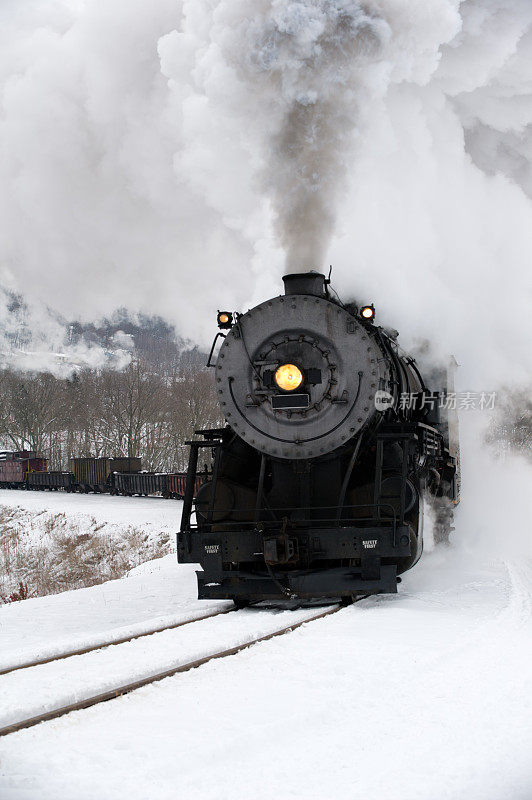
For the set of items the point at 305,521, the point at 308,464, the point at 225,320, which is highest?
the point at 225,320

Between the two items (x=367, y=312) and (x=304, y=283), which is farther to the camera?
(x=304, y=283)

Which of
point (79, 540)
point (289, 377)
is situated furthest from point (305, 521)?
point (79, 540)

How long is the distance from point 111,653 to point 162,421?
39.4 m

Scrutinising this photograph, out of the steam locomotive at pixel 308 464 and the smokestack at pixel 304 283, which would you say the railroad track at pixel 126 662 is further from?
the smokestack at pixel 304 283

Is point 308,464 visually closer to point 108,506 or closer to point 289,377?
point 289,377

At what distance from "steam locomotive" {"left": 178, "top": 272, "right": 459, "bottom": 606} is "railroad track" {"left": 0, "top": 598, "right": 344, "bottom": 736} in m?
0.52

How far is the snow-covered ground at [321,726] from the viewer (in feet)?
10.8

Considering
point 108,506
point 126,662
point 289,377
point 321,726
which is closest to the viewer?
point 321,726

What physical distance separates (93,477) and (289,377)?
29.6 metres

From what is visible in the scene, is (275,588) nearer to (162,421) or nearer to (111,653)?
(111,653)

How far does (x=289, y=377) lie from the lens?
A: 25.4 feet

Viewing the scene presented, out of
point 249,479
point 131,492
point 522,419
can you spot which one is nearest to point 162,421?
point 131,492

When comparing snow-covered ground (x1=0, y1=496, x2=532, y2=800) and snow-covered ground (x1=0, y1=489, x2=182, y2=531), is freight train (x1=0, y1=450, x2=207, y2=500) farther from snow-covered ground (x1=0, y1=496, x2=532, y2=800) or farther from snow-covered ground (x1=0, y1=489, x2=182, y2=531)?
snow-covered ground (x1=0, y1=496, x2=532, y2=800)

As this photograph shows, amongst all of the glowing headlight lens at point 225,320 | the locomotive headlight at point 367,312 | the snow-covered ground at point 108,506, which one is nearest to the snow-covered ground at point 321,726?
the locomotive headlight at point 367,312
